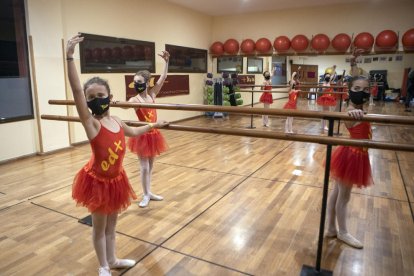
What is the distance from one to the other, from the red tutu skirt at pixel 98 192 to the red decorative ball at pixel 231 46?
26.7 feet

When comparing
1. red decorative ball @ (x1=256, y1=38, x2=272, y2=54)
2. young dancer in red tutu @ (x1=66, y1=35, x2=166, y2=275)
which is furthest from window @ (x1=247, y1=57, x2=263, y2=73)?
young dancer in red tutu @ (x1=66, y1=35, x2=166, y2=275)

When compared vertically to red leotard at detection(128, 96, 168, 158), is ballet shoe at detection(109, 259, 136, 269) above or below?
below

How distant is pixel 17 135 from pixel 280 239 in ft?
14.2

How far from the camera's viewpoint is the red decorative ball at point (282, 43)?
8547 mm

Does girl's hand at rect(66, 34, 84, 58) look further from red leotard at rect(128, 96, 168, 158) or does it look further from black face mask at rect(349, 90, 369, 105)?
black face mask at rect(349, 90, 369, 105)

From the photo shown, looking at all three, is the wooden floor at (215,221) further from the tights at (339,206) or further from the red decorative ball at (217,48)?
the red decorative ball at (217,48)

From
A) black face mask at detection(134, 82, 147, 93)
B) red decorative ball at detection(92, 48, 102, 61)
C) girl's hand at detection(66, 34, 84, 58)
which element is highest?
red decorative ball at detection(92, 48, 102, 61)

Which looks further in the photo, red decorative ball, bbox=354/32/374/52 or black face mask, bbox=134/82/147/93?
red decorative ball, bbox=354/32/374/52

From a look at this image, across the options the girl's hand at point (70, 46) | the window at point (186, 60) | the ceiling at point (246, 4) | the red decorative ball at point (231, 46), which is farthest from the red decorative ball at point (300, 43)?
the girl's hand at point (70, 46)

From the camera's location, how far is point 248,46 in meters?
9.03

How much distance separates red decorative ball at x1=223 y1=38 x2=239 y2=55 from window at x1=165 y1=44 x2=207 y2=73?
2.36 feet

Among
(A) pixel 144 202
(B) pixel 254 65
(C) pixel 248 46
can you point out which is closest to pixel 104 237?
(A) pixel 144 202

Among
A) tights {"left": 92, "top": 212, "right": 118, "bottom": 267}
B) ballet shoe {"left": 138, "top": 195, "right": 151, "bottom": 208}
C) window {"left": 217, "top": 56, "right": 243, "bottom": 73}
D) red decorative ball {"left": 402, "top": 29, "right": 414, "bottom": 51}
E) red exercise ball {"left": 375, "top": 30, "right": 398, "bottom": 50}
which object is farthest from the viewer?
window {"left": 217, "top": 56, "right": 243, "bottom": 73}

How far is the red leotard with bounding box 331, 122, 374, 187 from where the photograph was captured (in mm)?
2211
